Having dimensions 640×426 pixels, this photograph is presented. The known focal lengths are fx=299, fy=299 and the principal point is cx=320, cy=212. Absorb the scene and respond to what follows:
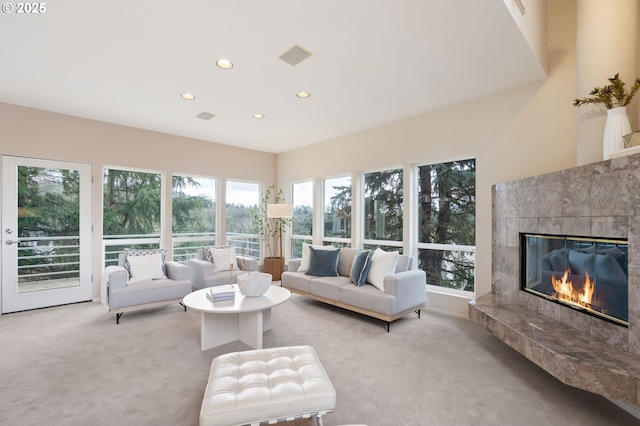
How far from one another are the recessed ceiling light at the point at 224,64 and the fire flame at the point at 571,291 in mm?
3564

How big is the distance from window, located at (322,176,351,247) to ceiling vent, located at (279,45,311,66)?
2.83 m

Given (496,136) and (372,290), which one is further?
(372,290)

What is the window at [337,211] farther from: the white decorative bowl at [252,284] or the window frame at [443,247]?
the white decorative bowl at [252,284]

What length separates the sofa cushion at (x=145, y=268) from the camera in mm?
3996

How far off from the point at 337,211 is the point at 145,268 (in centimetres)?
325

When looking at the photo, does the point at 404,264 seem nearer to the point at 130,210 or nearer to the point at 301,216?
the point at 301,216

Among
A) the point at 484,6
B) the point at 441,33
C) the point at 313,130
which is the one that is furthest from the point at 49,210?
the point at 484,6

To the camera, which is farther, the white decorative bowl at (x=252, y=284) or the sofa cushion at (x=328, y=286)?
the sofa cushion at (x=328, y=286)

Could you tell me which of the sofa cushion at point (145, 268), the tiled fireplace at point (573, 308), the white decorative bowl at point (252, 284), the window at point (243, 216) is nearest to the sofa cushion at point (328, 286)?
the white decorative bowl at point (252, 284)

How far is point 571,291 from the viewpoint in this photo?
96.0 inches

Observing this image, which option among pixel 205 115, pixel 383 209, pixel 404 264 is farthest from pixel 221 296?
pixel 383 209

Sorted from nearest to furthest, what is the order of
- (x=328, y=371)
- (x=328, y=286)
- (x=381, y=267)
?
1. (x=328, y=371)
2. (x=381, y=267)
3. (x=328, y=286)

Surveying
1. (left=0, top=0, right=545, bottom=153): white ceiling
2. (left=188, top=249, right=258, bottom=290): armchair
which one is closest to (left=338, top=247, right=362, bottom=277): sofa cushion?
(left=188, top=249, right=258, bottom=290): armchair

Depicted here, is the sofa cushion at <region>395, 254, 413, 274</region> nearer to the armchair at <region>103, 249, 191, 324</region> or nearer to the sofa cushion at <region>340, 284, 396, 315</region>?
the sofa cushion at <region>340, 284, 396, 315</region>
